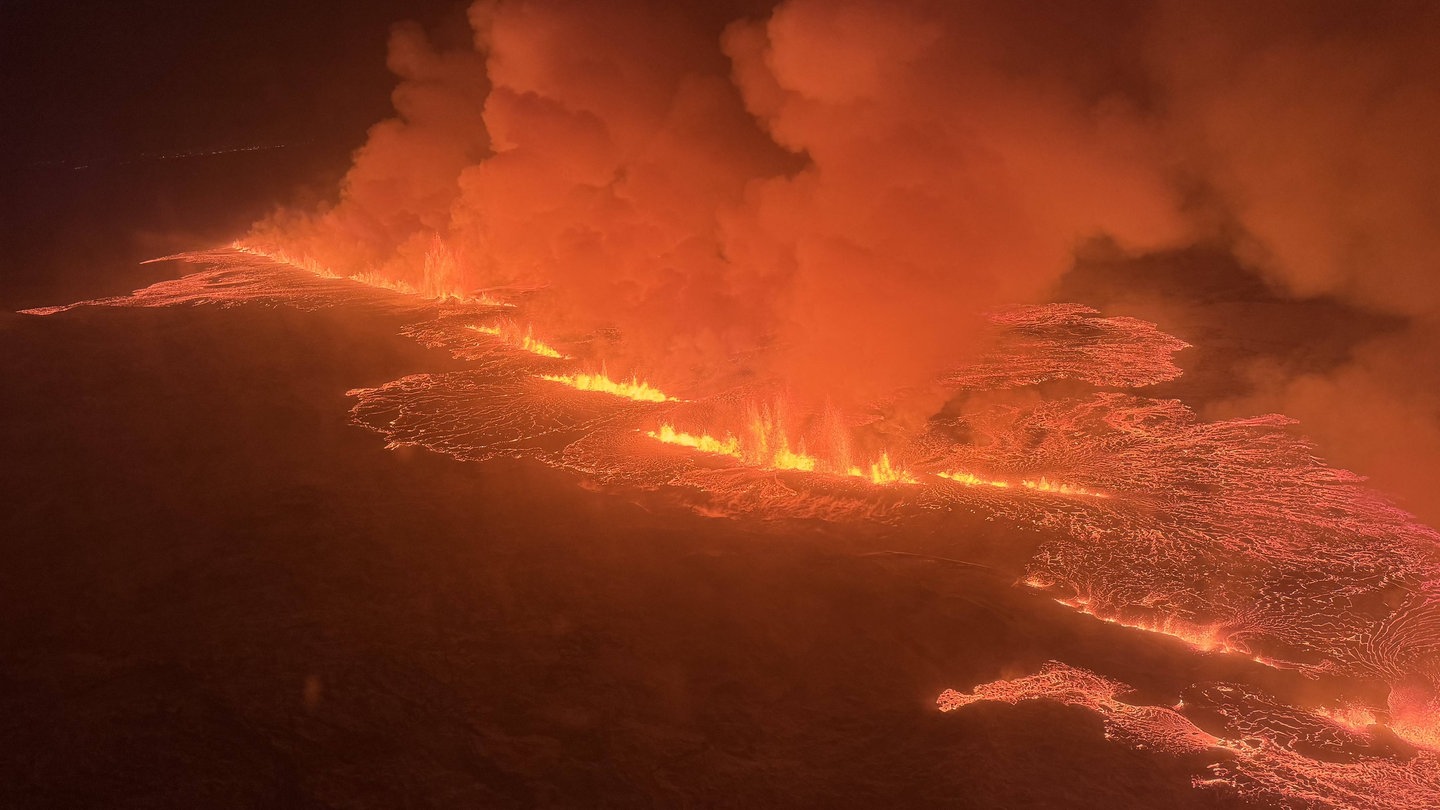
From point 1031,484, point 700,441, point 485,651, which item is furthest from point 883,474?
point 485,651

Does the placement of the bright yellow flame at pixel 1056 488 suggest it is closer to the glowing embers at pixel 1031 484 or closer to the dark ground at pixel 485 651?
the glowing embers at pixel 1031 484

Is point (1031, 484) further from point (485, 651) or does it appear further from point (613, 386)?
point (613, 386)

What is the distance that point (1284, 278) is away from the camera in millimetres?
10125

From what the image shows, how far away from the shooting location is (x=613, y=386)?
8523 millimetres

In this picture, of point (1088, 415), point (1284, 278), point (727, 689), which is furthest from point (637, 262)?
point (1284, 278)

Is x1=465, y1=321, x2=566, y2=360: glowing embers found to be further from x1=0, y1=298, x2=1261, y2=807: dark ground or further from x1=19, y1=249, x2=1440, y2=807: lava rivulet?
x1=0, y1=298, x2=1261, y2=807: dark ground

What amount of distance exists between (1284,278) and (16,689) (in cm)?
1259

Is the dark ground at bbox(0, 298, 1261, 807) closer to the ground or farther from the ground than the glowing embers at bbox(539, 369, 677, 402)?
closer to the ground

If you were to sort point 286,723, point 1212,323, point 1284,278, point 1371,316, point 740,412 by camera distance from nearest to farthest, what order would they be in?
1. point 286,723
2. point 740,412
3. point 1371,316
4. point 1284,278
5. point 1212,323

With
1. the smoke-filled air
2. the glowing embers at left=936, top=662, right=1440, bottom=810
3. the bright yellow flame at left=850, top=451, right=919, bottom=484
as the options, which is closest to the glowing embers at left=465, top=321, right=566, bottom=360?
the smoke-filled air

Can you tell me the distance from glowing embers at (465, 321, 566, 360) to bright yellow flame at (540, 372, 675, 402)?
1.04 metres

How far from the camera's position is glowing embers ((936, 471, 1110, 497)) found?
5.64m

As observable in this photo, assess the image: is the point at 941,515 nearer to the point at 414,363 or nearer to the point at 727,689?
the point at 727,689

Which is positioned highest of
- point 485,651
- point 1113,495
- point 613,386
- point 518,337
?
point 518,337
